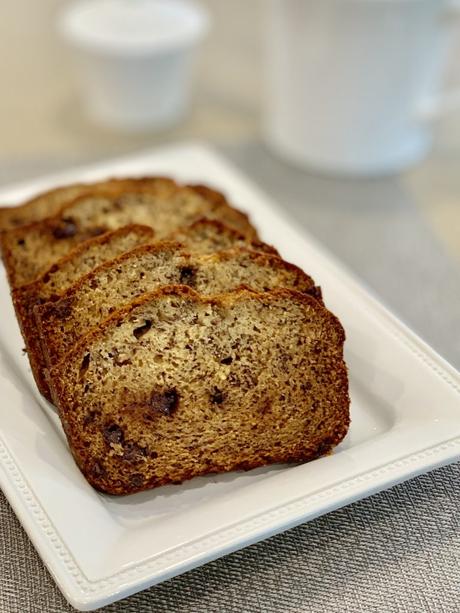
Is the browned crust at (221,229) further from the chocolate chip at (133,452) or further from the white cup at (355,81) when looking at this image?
the white cup at (355,81)

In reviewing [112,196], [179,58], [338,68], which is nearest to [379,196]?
[338,68]

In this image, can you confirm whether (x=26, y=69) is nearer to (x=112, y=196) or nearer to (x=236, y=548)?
(x=112, y=196)

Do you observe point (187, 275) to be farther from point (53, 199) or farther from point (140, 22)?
point (140, 22)

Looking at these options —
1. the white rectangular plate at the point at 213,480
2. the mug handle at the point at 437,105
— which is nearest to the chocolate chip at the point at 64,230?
the white rectangular plate at the point at 213,480

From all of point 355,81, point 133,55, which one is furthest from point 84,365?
point 133,55

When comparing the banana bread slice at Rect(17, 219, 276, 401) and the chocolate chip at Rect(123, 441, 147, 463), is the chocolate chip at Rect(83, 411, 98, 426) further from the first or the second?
the banana bread slice at Rect(17, 219, 276, 401)

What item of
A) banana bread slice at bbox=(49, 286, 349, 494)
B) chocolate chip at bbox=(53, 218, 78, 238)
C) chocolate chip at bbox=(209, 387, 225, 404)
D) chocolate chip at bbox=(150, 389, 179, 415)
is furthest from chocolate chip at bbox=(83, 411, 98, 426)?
chocolate chip at bbox=(53, 218, 78, 238)
